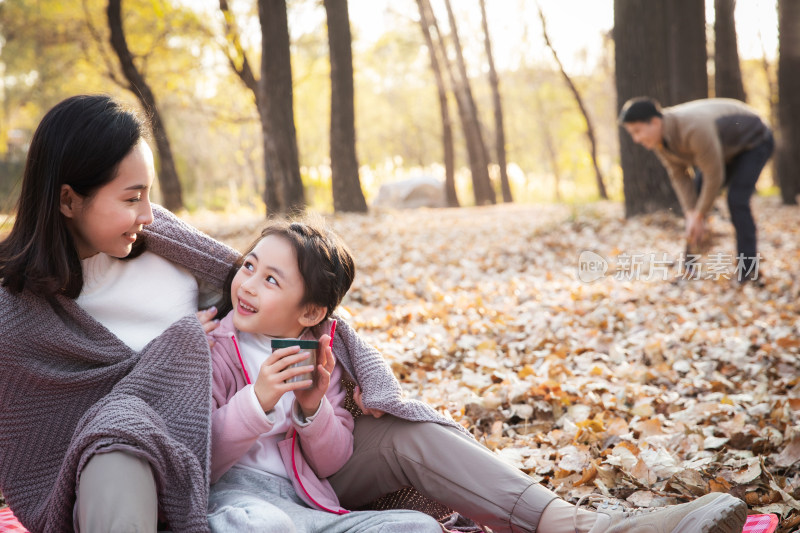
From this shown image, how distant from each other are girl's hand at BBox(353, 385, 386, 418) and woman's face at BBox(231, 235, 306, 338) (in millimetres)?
309

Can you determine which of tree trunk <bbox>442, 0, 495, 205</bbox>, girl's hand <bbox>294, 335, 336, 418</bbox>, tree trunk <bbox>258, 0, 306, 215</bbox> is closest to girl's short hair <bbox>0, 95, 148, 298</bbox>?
girl's hand <bbox>294, 335, 336, 418</bbox>

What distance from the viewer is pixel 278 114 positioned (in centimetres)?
934

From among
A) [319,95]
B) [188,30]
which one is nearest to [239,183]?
[319,95]

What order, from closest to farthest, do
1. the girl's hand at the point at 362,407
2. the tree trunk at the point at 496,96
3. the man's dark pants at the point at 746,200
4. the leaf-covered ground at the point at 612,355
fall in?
the girl's hand at the point at 362,407 → the leaf-covered ground at the point at 612,355 → the man's dark pants at the point at 746,200 → the tree trunk at the point at 496,96

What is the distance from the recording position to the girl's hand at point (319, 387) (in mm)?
2027

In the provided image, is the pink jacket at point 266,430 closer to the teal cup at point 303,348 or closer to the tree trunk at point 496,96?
the teal cup at point 303,348

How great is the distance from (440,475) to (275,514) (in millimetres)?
531

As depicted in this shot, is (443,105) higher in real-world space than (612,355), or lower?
higher

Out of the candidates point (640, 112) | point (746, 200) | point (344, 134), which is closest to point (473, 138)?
point (344, 134)

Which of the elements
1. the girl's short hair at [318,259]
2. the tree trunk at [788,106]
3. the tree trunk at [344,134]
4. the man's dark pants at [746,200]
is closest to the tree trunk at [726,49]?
the tree trunk at [788,106]

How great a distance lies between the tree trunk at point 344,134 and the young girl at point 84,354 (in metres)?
9.37

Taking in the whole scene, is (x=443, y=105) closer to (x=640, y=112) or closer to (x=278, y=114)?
(x=278, y=114)

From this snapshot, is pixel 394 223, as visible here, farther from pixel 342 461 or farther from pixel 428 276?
pixel 342 461

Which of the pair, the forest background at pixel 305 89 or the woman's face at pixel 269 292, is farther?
the forest background at pixel 305 89
